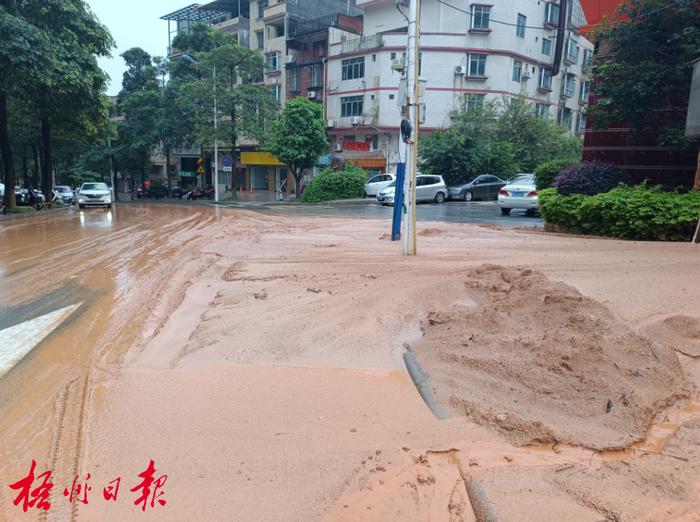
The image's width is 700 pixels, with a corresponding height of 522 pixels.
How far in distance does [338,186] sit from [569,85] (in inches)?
1003

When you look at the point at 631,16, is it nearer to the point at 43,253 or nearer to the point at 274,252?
the point at 274,252

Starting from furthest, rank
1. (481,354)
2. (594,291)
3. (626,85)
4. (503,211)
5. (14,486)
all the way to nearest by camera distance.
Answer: (503,211), (626,85), (594,291), (481,354), (14,486)

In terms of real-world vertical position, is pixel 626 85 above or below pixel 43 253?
above

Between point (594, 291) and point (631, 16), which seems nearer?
point (594, 291)

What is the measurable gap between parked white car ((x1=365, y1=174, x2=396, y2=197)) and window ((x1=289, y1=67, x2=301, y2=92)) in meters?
18.1

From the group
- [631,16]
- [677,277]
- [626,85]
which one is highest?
[631,16]

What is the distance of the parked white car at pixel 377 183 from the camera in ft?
97.0

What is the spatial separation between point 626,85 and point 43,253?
12930 millimetres

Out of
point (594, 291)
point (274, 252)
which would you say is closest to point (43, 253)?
point (274, 252)

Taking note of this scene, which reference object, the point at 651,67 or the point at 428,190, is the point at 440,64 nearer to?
the point at 428,190

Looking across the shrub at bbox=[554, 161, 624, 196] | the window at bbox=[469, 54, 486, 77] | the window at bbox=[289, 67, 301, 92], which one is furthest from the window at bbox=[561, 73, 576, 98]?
the shrub at bbox=[554, 161, 624, 196]

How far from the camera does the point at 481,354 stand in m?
4.57

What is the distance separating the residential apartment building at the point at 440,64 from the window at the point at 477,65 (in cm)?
7

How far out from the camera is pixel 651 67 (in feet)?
39.7
